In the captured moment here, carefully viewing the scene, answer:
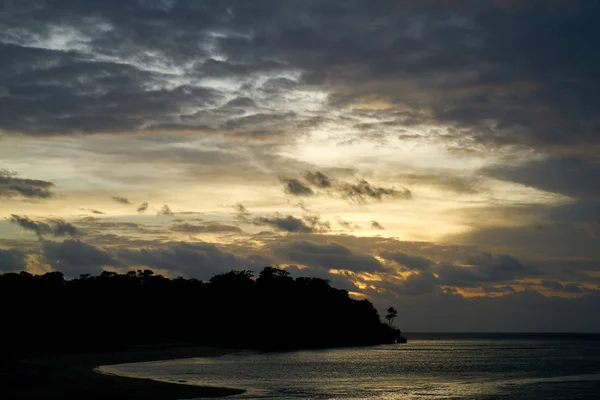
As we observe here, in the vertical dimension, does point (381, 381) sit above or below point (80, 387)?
below

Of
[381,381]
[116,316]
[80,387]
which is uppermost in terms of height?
[116,316]

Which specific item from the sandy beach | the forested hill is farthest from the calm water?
the forested hill

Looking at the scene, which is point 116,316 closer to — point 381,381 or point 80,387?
point 381,381

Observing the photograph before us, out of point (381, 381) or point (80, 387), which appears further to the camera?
point (381, 381)

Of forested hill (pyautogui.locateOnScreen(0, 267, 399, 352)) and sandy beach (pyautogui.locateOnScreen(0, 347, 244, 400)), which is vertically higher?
forested hill (pyautogui.locateOnScreen(0, 267, 399, 352))

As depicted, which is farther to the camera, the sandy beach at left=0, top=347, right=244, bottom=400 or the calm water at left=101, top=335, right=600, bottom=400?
the calm water at left=101, top=335, right=600, bottom=400

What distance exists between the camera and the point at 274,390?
205ft

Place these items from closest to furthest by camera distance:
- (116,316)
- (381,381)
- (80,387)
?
(80,387) → (381,381) → (116,316)

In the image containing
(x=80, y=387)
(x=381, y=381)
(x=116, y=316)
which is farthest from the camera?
(x=116, y=316)

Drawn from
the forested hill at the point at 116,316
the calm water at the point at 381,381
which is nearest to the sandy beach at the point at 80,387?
the calm water at the point at 381,381

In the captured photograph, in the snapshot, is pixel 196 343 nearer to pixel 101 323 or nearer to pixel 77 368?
pixel 101 323

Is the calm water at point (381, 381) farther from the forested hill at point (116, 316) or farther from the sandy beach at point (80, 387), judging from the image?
the forested hill at point (116, 316)

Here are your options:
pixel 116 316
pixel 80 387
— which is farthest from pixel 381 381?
pixel 116 316

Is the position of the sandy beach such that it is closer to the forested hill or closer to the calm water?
the calm water
